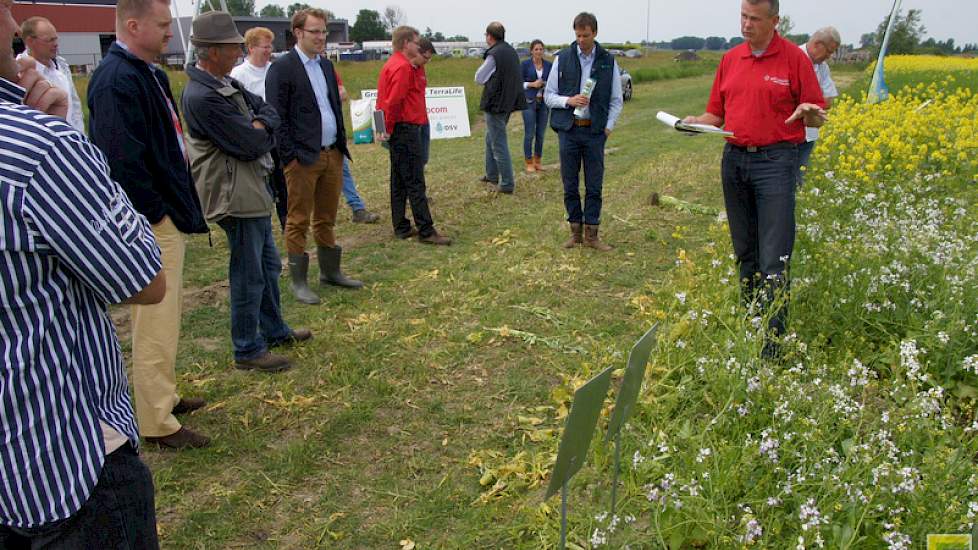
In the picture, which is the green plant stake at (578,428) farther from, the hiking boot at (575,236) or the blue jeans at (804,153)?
the blue jeans at (804,153)

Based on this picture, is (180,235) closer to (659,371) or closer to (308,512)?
(308,512)

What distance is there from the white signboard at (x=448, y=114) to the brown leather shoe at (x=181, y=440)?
35.8ft

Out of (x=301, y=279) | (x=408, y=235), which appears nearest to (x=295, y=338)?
(x=301, y=279)

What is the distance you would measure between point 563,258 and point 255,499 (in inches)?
157

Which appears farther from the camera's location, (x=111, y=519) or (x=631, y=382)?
(x=631, y=382)

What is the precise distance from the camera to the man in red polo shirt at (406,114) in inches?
271

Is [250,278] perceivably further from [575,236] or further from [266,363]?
[575,236]

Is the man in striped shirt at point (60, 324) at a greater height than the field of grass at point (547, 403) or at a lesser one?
greater

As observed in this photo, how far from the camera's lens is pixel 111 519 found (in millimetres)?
1631

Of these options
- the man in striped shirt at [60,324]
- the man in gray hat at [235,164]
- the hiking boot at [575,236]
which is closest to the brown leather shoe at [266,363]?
the man in gray hat at [235,164]

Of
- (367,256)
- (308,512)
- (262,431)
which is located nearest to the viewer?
(308,512)

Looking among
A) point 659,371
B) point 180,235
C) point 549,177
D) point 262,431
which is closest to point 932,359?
point 659,371

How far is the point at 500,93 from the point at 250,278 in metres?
6.21

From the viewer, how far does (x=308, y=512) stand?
3.17 m
